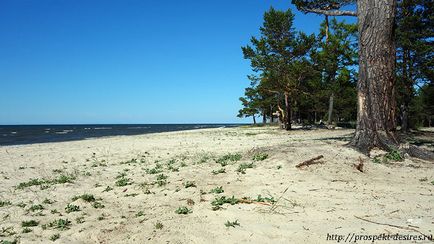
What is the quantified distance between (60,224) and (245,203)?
116 inches

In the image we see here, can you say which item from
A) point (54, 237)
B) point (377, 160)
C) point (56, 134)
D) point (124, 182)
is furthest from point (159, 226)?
point (56, 134)

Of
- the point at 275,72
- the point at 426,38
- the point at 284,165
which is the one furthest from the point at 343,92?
the point at 284,165

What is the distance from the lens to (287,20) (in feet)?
93.5

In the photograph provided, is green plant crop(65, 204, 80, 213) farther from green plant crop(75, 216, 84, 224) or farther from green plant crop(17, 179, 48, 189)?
green plant crop(17, 179, 48, 189)

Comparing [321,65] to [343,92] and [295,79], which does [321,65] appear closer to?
[295,79]

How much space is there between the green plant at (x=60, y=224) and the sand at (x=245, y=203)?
0.03m

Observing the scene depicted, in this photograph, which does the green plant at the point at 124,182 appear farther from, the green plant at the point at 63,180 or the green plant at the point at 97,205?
the green plant at the point at 63,180

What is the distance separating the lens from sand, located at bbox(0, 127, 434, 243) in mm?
4094

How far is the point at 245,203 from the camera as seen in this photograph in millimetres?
5152

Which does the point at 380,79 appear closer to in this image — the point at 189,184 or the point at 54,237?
the point at 189,184

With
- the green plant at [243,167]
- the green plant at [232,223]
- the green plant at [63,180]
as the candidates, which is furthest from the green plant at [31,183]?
the green plant at [232,223]

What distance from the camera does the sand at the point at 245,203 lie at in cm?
409

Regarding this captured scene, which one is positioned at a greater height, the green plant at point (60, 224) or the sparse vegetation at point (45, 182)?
the sparse vegetation at point (45, 182)

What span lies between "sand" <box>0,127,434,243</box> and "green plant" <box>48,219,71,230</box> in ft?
0.11
